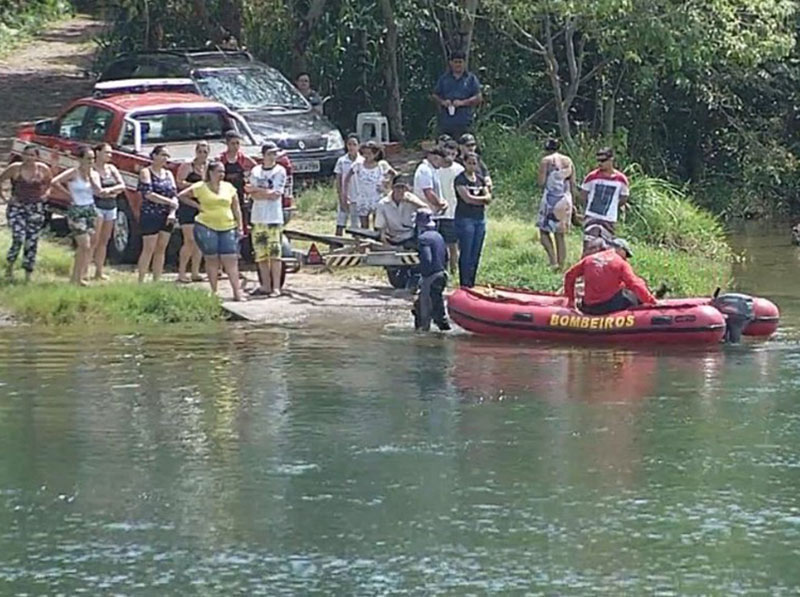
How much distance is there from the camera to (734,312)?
1859cm

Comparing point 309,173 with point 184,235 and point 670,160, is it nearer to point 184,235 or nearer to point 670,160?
point 184,235

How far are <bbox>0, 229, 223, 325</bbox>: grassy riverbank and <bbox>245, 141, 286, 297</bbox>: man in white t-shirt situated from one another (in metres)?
0.80

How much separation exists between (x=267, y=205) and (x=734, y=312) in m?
4.99

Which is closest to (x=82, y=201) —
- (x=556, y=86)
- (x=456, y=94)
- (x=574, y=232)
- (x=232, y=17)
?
(x=574, y=232)

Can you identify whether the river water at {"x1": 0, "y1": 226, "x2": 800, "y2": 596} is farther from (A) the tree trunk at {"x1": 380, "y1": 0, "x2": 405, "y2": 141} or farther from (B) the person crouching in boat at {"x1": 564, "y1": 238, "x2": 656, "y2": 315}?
(A) the tree trunk at {"x1": 380, "y1": 0, "x2": 405, "y2": 141}

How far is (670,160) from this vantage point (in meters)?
32.6

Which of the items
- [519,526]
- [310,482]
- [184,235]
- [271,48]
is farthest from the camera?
[271,48]

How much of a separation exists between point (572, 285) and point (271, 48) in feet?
47.6

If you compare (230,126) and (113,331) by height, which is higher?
(230,126)

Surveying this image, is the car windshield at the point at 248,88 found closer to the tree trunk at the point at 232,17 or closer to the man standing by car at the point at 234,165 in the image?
the man standing by car at the point at 234,165

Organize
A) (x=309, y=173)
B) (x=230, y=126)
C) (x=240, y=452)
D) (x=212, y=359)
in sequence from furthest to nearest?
(x=309, y=173)
(x=230, y=126)
(x=212, y=359)
(x=240, y=452)

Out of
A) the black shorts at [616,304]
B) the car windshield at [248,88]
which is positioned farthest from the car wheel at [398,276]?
the car windshield at [248,88]

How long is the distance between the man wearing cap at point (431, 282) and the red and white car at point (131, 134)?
3.61m

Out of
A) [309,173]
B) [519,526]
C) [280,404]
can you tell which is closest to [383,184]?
[309,173]
